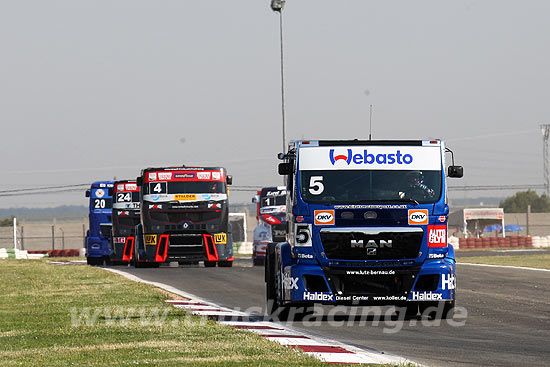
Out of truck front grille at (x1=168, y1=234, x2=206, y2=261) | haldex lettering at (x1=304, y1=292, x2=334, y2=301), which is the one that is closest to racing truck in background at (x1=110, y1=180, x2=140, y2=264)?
truck front grille at (x1=168, y1=234, x2=206, y2=261)

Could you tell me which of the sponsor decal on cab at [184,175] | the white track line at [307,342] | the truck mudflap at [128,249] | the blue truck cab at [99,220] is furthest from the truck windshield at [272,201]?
the white track line at [307,342]

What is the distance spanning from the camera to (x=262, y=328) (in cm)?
1427

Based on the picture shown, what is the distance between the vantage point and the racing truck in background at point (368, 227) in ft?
48.1

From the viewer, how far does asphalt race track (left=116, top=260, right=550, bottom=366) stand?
11.2 meters

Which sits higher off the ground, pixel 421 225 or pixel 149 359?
pixel 421 225

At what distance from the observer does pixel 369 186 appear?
585 inches

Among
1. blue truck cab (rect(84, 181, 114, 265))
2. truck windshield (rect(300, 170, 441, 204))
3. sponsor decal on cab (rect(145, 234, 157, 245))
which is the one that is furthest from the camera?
blue truck cab (rect(84, 181, 114, 265))

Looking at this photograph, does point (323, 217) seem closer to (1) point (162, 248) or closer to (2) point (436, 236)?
(2) point (436, 236)

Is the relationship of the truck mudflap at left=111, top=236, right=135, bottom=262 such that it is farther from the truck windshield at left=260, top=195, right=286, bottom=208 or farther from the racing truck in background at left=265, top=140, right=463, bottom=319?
the racing truck in background at left=265, top=140, right=463, bottom=319

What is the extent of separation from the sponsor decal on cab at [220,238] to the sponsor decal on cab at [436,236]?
19.6 m

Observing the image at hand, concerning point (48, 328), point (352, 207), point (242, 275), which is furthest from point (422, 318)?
point (242, 275)

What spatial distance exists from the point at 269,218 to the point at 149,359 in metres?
25.2

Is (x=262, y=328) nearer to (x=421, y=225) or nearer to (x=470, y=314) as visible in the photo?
(x=421, y=225)

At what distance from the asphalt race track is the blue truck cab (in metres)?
17.9
